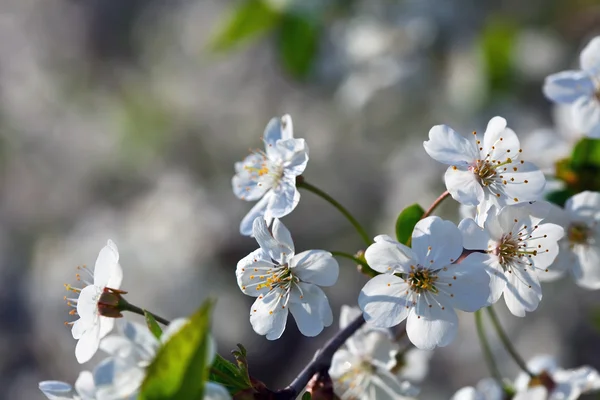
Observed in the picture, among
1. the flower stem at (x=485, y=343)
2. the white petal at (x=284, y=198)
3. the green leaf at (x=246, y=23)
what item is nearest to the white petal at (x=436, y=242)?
the white petal at (x=284, y=198)

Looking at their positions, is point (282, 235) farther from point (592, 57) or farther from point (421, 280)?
point (592, 57)

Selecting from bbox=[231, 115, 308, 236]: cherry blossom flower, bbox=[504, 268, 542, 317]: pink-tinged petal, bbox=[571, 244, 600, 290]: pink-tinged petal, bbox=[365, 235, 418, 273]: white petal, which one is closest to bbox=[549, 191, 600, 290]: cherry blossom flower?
bbox=[571, 244, 600, 290]: pink-tinged petal

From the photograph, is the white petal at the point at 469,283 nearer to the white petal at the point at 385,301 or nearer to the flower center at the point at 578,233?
the white petal at the point at 385,301

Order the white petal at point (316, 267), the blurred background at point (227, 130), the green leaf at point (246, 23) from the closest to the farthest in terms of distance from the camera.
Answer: the white petal at point (316, 267), the green leaf at point (246, 23), the blurred background at point (227, 130)

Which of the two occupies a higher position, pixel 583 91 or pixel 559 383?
pixel 583 91

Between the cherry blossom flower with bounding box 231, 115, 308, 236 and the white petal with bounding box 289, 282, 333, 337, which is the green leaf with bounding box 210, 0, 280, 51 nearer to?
the cherry blossom flower with bounding box 231, 115, 308, 236

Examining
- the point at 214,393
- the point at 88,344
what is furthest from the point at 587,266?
the point at 88,344
